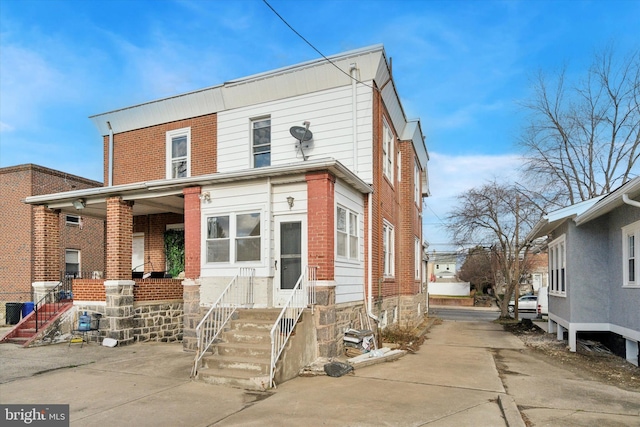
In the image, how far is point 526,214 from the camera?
23312 mm

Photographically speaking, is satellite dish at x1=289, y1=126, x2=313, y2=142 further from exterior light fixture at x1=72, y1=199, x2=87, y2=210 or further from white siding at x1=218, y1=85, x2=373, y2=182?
exterior light fixture at x1=72, y1=199, x2=87, y2=210

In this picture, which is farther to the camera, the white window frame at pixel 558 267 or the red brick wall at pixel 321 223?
the white window frame at pixel 558 267

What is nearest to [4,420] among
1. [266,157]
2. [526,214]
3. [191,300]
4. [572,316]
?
[191,300]

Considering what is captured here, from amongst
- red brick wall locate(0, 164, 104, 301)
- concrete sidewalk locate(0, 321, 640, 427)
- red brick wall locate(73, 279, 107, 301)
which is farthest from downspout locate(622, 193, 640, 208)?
red brick wall locate(0, 164, 104, 301)

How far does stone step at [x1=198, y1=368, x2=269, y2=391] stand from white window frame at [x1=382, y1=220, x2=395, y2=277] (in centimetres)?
647

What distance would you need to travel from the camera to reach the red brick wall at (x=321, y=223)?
891cm

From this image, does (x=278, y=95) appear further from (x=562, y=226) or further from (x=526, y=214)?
(x=526, y=214)

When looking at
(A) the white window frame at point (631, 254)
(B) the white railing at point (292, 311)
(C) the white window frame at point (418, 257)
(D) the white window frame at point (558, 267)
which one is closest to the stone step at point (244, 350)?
(B) the white railing at point (292, 311)

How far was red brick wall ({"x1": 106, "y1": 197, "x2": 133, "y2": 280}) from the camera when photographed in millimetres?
11336

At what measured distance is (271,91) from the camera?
12.7 metres

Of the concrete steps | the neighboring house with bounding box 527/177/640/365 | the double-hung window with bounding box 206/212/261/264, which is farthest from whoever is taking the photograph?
the double-hung window with bounding box 206/212/261/264

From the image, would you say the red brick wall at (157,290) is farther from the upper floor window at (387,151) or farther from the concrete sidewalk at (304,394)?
the upper floor window at (387,151)

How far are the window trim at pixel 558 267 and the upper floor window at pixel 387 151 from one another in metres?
5.22

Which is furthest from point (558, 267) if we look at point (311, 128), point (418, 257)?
point (311, 128)
